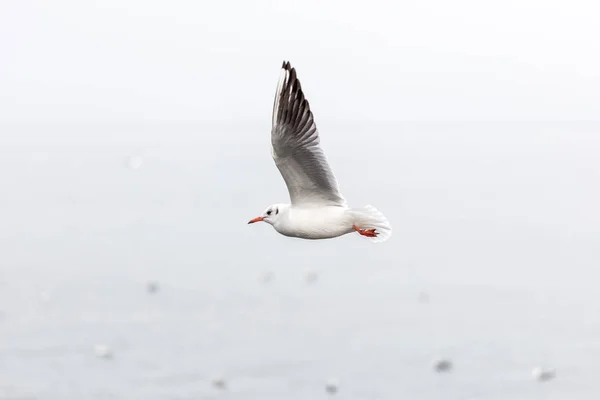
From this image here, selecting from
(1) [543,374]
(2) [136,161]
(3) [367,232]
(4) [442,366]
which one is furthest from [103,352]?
(2) [136,161]

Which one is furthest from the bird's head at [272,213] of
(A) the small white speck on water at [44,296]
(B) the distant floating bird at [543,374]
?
(A) the small white speck on water at [44,296]

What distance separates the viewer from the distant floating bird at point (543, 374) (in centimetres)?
3697

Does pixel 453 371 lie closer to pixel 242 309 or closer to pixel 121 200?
pixel 242 309

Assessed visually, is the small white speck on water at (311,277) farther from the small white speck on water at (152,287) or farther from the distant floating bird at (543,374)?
the distant floating bird at (543,374)

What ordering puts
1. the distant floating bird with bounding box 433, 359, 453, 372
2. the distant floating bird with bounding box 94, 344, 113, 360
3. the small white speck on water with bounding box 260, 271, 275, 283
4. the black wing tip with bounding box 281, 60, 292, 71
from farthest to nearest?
the small white speck on water with bounding box 260, 271, 275, 283 < the distant floating bird with bounding box 94, 344, 113, 360 < the distant floating bird with bounding box 433, 359, 453, 372 < the black wing tip with bounding box 281, 60, 292, 71

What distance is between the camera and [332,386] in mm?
36156

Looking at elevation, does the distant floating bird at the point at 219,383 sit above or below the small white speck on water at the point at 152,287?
below

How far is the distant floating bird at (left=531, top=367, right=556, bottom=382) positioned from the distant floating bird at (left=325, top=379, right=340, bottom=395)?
21.8ft

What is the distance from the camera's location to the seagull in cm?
946

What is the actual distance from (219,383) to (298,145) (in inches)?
1045

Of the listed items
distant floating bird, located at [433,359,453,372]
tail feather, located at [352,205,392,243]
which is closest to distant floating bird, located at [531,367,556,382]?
distant floating bird, located at [433,359,453,372]

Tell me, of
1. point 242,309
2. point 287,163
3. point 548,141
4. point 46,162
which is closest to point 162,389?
point 242,309

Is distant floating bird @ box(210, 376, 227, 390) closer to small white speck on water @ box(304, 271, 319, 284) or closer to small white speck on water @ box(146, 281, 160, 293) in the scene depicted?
small white speck on water @ box(146, 281, 160, 293)

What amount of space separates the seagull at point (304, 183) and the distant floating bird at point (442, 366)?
90.8 feet
